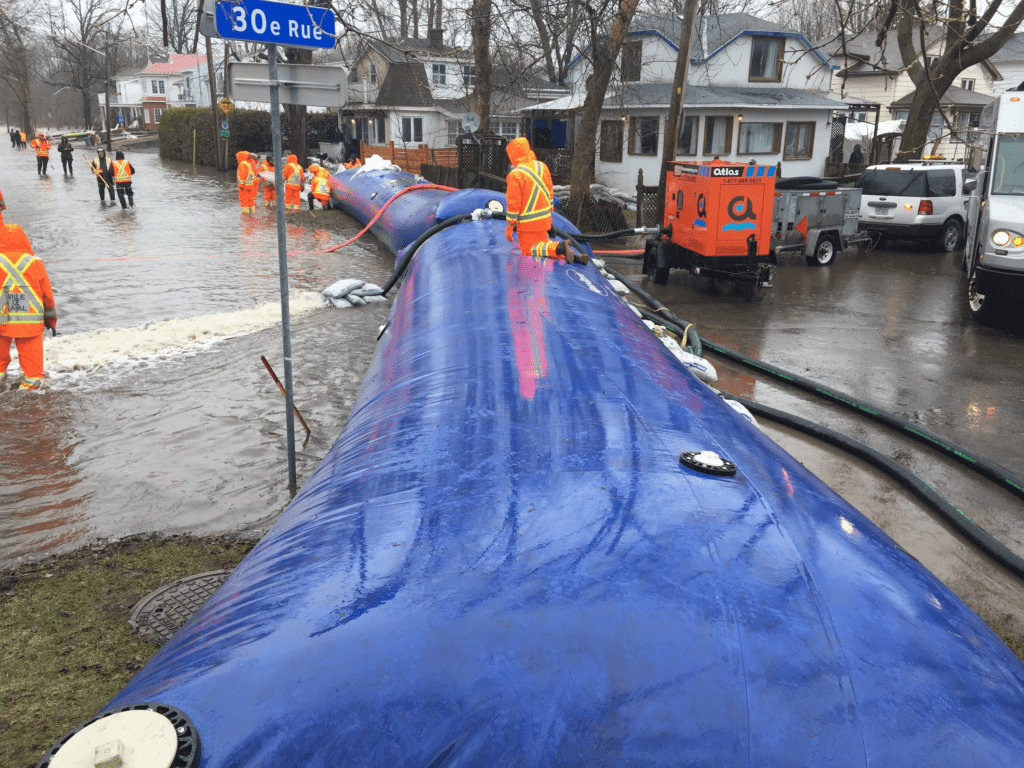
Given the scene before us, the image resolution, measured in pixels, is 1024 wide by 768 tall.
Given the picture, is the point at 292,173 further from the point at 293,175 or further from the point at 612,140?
the point at 612,140

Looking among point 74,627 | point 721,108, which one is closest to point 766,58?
point 721,108

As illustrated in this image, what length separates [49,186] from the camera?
30.4 metres

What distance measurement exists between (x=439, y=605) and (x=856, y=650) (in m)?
1.04

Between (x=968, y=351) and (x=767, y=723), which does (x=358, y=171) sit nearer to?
(x=968, y=351)

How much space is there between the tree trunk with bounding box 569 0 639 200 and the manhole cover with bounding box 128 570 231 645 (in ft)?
47.1

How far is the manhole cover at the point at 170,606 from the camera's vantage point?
4.07m

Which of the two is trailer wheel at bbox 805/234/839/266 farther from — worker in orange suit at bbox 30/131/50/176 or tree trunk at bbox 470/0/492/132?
worker in orange suit at bbox 30/131/50/176

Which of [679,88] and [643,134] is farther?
[643,134]

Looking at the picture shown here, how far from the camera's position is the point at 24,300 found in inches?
307

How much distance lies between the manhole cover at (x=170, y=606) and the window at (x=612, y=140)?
27619 mm

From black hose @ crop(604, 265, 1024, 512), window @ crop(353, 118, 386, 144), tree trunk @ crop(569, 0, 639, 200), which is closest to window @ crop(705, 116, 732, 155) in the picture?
tree trunk @ crop(569, 0, 639, 200)

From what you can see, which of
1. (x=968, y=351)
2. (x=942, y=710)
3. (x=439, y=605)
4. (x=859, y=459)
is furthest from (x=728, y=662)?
(x=968, y=351)

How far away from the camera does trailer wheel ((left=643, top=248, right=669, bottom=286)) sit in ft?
45.4

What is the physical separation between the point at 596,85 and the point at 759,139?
47.2 feet
